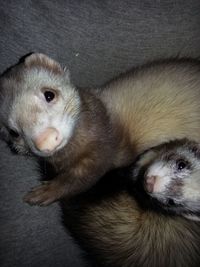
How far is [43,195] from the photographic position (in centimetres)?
140

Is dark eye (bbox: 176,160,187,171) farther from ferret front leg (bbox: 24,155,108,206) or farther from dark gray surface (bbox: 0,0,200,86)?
dark gray surface (bbox: 0,0,200,86)

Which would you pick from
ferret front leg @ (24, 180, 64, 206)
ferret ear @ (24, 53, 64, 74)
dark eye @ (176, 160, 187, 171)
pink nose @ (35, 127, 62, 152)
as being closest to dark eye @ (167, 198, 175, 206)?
dark eye @ (176, 160, 187, 171)

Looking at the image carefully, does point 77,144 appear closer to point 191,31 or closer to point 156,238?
point 156,238

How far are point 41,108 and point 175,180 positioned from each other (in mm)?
558

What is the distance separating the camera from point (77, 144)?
4.95 feet

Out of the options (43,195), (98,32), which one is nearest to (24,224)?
(43,195)

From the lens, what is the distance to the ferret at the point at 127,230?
1510 millimetres

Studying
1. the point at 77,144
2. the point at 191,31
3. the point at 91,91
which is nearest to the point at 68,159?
the point at 77,144

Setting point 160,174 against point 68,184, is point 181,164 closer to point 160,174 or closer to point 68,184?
point 160,174

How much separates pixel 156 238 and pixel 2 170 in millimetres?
660

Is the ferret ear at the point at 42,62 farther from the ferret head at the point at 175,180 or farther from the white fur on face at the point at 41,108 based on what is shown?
the ferret head at the point at 175,180

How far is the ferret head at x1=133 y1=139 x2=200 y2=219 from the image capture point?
1.38 metres

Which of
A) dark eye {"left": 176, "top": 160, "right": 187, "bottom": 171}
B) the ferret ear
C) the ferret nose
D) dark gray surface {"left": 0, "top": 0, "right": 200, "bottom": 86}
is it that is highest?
dark gray surface {"left": 0, "top": 0, "right": 200, "bottom": 86}

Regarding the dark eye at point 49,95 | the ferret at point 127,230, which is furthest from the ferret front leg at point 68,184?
the dark eye at point 49,95
